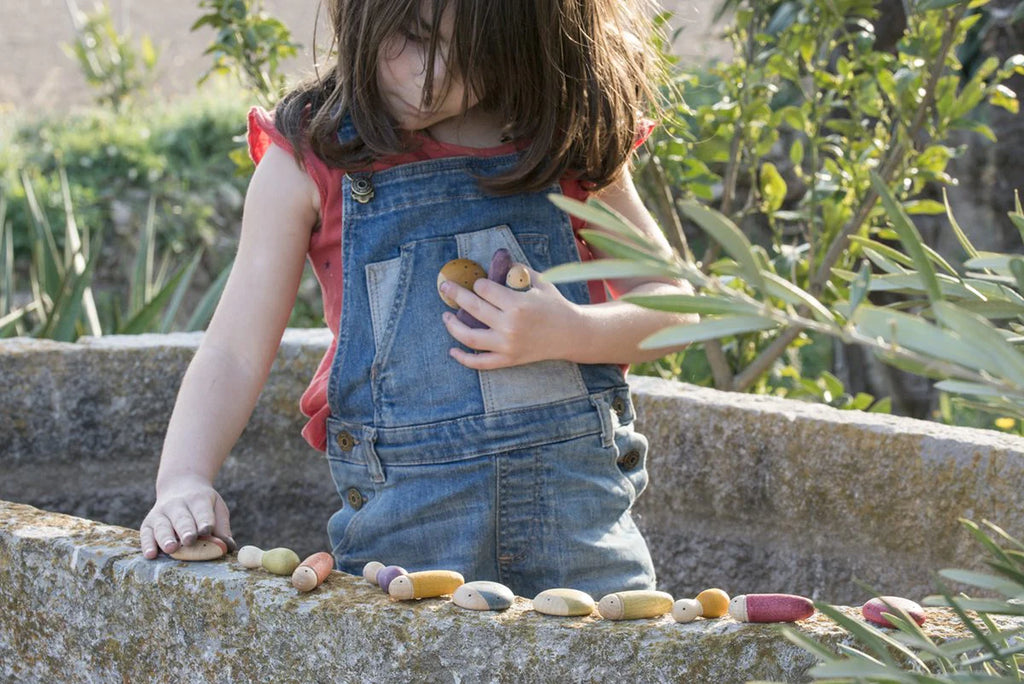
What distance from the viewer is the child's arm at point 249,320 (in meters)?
1.38

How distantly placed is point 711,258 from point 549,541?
1.12 m

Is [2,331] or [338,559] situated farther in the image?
[2,331]

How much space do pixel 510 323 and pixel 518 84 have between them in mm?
291

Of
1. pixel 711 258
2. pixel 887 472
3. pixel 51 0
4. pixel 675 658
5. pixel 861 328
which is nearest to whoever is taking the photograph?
pixel 861 328

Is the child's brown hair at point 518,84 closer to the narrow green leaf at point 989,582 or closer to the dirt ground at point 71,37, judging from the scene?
the narrow green leaf at point 989,582

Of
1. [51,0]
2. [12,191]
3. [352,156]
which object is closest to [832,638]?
[352,156]

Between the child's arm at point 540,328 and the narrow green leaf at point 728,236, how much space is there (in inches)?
26.6

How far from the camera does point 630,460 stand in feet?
4.94

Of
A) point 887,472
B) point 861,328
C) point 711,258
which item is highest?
point 861,328

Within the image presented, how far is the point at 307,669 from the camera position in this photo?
3.29ft

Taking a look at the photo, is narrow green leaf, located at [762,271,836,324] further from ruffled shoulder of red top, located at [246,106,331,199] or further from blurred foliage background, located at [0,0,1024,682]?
ruffled shoulder of red top, located at [246,106,331,199]

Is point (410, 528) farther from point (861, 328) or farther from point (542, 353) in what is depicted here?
point (861, 328)

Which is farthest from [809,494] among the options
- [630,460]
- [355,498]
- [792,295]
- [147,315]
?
[147,315]

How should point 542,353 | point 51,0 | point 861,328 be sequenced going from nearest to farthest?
point 861,328 → point 542,353 → point 51,0
